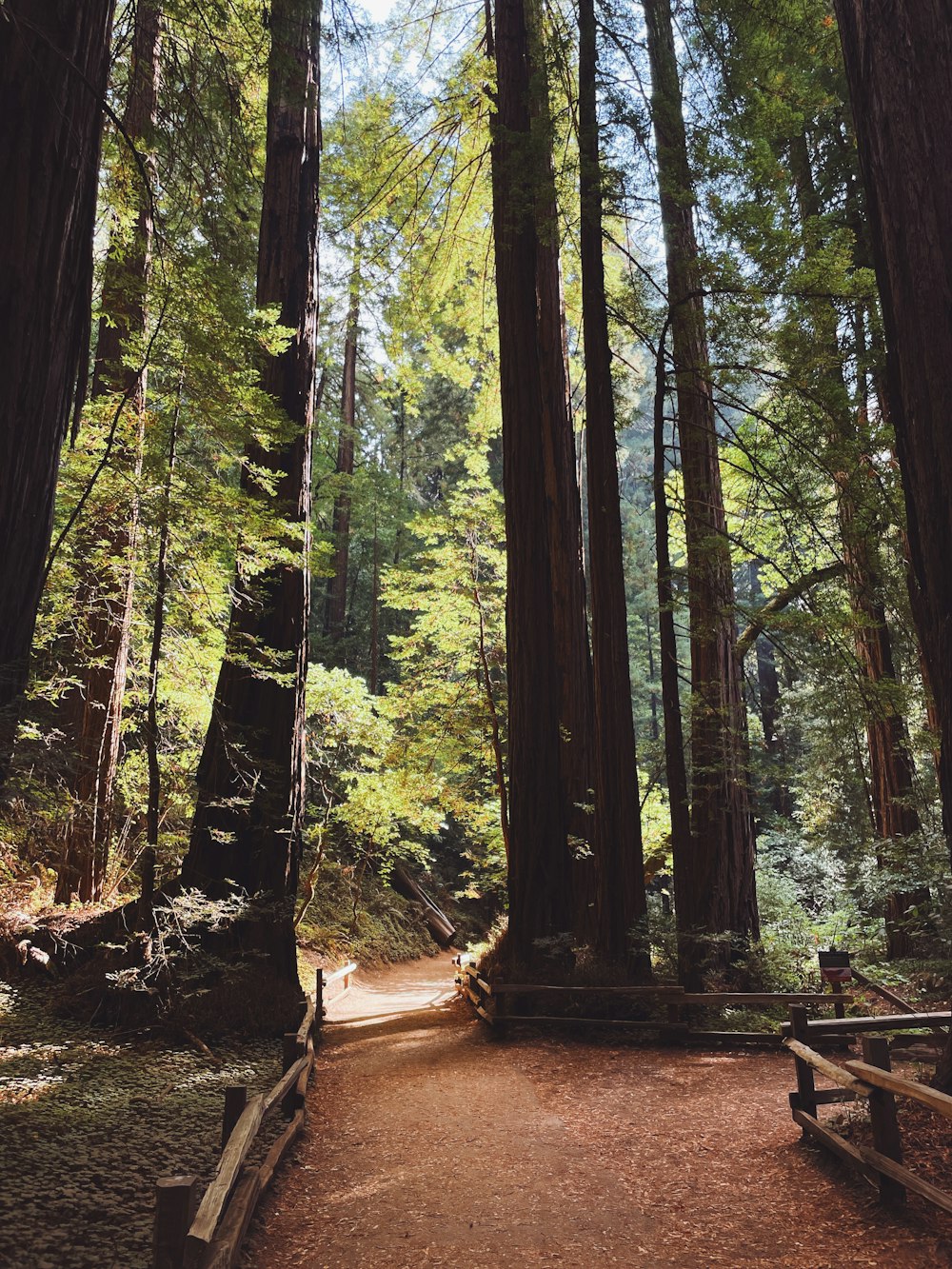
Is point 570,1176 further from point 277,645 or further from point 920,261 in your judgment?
point 277,645

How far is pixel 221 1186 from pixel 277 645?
20.3 ft

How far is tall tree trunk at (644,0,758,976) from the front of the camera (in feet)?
31.9

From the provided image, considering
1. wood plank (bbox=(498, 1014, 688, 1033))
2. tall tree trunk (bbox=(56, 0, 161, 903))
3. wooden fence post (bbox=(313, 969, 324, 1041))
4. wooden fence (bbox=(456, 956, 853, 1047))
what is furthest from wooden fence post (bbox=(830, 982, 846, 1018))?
tall tree trunk (bbox=(56, 0, 161, 903))

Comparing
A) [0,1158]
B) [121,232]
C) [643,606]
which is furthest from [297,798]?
[643,606]

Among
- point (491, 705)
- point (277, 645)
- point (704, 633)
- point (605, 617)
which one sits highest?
point (605, 617)

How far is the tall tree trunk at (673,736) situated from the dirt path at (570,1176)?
1.16 meters

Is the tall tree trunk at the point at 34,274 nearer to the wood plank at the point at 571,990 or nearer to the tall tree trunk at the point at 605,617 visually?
the tall tree trunk at the point at 605,617

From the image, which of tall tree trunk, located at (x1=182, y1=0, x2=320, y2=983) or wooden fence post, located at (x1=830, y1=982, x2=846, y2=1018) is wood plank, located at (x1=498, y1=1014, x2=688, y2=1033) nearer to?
wooden fence post, located at (x1=830, y1=982, x2=846, y2=1018)

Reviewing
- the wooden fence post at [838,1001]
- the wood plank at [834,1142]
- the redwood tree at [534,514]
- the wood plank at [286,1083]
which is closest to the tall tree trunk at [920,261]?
the wood plank at [834,1142]

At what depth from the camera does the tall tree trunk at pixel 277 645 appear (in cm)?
813

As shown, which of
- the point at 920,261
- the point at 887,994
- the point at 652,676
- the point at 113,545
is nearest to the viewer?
the point at 920,261

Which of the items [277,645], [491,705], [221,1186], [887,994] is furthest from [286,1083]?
[491,705]

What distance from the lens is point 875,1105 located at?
4.27 meters

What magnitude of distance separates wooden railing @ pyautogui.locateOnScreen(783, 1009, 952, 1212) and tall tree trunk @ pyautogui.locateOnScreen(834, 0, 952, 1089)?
4.62ft
